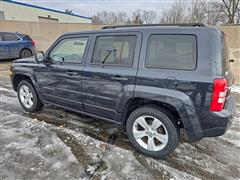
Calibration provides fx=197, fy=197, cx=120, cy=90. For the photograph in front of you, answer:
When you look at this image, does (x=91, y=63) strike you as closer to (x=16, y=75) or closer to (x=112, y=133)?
(x=112, y=133)

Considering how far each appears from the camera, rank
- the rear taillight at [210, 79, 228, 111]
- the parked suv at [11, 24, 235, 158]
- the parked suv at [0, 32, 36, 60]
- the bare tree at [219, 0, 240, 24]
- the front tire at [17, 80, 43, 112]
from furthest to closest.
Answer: the bare tree at [219, 0, 240, 24]
the parked suv at [0, 32, 36, 60]
the front tire at [17, 80, 43, 112]
the parked suv at [11, 24, 235, 158]
the rear taillight at [210, 79, 228, 111]

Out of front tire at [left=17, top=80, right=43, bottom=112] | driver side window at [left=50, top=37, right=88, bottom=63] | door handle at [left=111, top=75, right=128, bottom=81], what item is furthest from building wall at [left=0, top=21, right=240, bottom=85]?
door handle at [left=111, top=75, right=128, bottom=81]

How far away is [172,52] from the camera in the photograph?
2.62 m

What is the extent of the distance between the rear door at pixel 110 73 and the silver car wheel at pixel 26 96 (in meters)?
1.72

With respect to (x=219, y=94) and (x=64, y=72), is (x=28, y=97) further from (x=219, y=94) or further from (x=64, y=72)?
(x=219, y=94)

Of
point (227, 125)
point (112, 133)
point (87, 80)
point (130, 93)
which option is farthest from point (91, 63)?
point (227, 125)

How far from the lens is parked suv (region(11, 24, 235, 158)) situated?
→ 7.93 ft

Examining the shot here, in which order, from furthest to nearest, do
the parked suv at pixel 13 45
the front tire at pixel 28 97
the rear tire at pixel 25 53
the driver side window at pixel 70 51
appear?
the rear tire at pixel 25 53 → the parked suv at pixel 13 45 → the front tire at pixel 28 97 → the driver side window at pixel 70 51

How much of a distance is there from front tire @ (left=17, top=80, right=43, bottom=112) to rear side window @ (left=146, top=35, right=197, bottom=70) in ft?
9.43

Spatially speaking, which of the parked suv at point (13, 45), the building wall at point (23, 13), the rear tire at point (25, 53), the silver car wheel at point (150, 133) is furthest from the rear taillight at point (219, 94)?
the building wall at point (23, 13)

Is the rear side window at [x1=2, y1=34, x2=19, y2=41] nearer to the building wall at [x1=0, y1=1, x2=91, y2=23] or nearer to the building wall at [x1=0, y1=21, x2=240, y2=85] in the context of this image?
the building wall at [x1=0, y1=21, x2=240, y2=85]

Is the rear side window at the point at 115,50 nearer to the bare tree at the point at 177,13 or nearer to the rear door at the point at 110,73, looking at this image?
the rear door at the point at 110,73

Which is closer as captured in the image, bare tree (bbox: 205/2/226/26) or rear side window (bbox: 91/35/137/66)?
rear side window (bbox: 91/35/137/66)

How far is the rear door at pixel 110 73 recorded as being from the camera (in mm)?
2896
